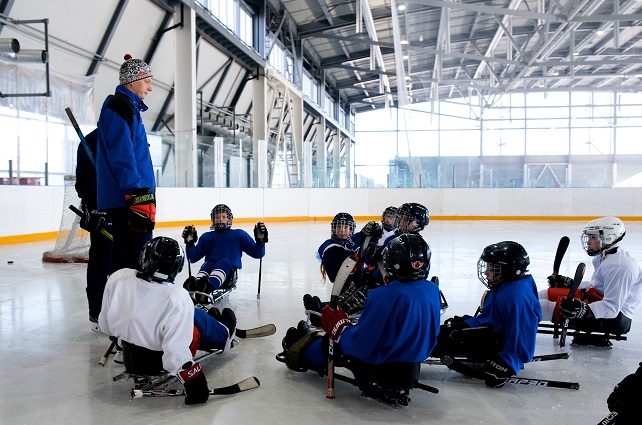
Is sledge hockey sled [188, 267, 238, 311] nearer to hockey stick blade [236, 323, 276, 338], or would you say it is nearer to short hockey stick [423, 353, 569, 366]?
hockey stick blade [236, 323, 276, 338]

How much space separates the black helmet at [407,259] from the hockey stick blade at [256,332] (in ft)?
4.61

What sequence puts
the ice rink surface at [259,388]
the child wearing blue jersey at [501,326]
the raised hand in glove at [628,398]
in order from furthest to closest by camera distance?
the child wearing blue jersey at [501,326] < the ice rink surface at [259,388] < the raised hand in glove at [628,398]

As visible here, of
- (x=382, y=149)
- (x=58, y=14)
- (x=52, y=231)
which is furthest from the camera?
(x=382, y=149)

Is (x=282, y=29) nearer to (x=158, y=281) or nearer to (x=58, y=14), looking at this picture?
(x=58, y=14)

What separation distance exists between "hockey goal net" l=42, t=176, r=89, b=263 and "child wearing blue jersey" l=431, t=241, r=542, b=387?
5.73 m

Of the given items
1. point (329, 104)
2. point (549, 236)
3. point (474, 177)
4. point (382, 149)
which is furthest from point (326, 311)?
point (382, 149)

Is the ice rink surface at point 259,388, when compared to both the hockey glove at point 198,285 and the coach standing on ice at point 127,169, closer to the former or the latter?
the hockey glove at point 198,285

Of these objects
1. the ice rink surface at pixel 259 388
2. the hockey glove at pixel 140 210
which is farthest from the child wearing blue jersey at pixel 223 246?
the hockey glove at pixel 140 210

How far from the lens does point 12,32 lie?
10.7 metres

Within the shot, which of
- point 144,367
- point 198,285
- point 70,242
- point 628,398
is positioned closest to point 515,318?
point 628,398

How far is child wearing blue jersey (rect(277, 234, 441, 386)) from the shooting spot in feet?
7.91

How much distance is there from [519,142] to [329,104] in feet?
32.8

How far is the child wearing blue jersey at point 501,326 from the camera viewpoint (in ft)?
8.85

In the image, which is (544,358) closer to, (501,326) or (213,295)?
(501,326)
